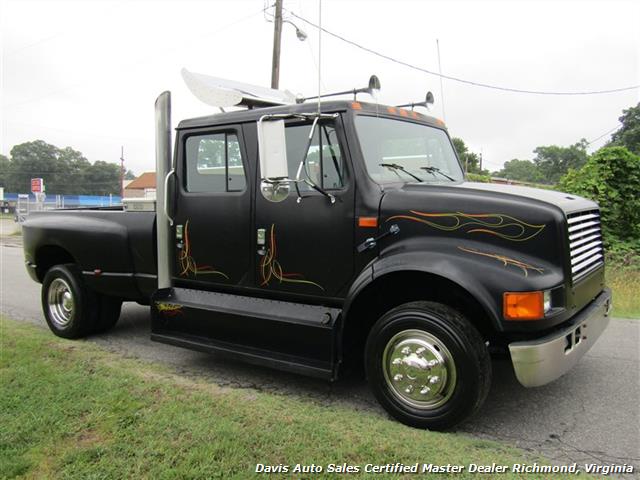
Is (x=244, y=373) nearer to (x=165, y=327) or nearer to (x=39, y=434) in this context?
(x=165, y=327)

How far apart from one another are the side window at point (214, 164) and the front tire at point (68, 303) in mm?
1919

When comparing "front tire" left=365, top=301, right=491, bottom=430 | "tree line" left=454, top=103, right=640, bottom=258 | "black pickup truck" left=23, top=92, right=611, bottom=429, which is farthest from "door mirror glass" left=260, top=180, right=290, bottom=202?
"tree line" left=454, top=103, right=640, bottom=258

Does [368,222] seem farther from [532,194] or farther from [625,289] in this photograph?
[625,289]

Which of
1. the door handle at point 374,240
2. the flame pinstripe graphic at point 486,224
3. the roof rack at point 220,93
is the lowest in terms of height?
the door handle at point 374,240

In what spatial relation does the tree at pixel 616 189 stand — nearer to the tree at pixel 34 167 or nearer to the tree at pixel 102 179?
the tree at pixel 102 179

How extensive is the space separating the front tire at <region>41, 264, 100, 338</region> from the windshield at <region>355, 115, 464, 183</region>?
357cm

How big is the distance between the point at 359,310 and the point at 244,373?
55.3 inches

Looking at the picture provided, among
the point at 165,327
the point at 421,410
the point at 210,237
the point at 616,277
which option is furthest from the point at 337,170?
the point at 616,277

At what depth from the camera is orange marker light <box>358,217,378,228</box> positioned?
3715mm

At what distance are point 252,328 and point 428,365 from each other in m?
1.49

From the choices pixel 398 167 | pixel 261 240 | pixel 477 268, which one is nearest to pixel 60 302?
pixel 261 240

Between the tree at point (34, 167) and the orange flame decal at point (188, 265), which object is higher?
the tree at point (34, 167)

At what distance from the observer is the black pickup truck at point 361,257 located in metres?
3.27

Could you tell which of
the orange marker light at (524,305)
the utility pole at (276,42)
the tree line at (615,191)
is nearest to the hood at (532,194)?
the orange marker light at (524,305)
